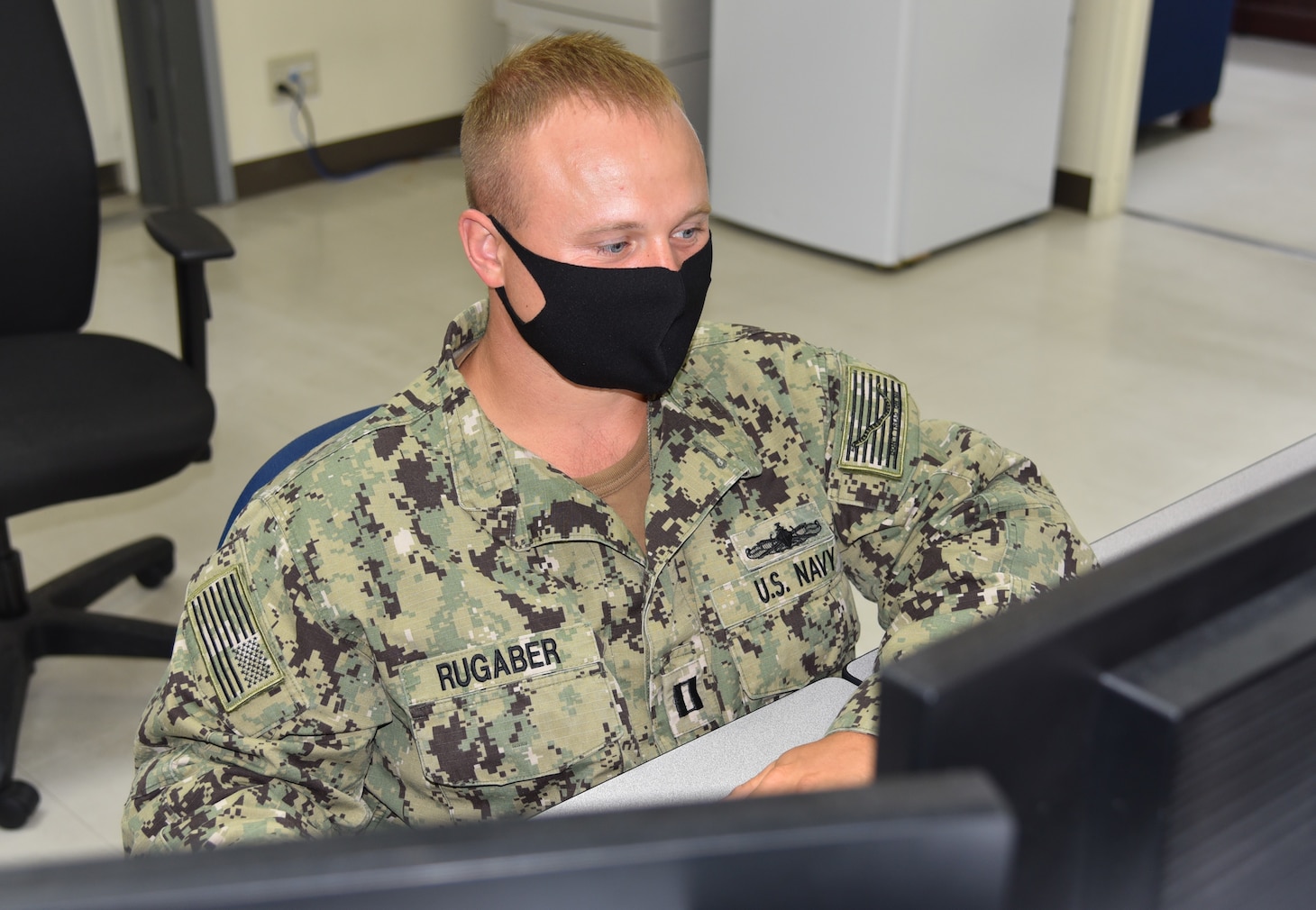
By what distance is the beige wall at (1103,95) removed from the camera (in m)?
4.10

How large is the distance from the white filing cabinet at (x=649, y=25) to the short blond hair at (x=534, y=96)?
294 cm

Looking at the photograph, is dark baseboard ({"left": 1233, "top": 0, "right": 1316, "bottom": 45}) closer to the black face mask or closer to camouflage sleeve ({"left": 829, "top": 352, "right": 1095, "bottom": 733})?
camouflage sleeve ({"left": 829, "top": 352, "right": 1095, "bottom": 733})

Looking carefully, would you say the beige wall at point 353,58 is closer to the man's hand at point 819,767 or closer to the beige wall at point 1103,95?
the beige wall at point 1103,95

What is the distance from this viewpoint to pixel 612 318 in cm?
126

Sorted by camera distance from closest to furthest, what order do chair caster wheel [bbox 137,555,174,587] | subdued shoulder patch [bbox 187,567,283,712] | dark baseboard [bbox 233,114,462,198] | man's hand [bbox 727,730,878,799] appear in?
man's hand [bbox 727,730,878,799], subdued shoulder patch [bbox 187,567,283,712], chair caster wheel [bbox 137,555,174,587], dark baseboard [bbox 233,114,462,198]

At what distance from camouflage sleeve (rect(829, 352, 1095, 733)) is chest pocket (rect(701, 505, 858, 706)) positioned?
0.14 feet

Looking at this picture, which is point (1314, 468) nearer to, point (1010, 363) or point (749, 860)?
point (749, 860)

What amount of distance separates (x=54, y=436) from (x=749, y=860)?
5.94 feet

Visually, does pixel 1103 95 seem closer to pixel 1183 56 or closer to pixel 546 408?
pixel 1183 56

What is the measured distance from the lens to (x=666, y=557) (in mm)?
1262

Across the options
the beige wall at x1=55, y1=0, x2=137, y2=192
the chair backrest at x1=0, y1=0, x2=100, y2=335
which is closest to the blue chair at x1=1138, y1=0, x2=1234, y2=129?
the beige wall at x1=55, y1=0, x2=137, y2=192

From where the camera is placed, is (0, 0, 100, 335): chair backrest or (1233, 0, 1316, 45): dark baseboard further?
(1233, 0, 1316, 45): dark baseboard

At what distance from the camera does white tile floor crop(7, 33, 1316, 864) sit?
105 inches

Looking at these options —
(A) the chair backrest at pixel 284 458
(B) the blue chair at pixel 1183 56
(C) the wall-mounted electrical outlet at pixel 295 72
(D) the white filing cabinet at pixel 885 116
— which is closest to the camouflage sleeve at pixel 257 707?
(A) the chair backrest at pixel 284 458
